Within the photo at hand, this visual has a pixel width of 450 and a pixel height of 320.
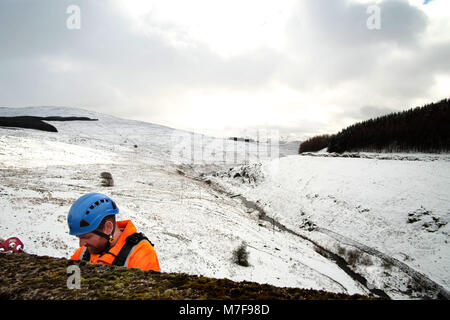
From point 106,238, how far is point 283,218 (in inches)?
895

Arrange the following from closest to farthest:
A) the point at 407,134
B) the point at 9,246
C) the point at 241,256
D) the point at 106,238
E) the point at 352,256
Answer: the point at 106,238, the point at 9,246, the point at 241,256, the point at 352,256, the point at 407,134

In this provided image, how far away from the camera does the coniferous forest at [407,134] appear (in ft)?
95.5

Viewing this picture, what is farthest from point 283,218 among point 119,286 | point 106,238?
point 119,286

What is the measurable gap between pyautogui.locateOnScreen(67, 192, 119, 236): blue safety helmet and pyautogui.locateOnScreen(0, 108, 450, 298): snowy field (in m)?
8.92

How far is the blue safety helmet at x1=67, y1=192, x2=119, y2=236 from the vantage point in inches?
124

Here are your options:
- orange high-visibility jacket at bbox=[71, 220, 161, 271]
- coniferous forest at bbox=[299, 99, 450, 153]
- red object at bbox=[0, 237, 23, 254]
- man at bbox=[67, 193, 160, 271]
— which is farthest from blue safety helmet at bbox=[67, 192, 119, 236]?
coniferous forest at bbox=[299, 99, 450, 153]

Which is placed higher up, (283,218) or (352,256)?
(283,218)

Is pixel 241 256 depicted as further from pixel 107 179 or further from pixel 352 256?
pixel 107 179

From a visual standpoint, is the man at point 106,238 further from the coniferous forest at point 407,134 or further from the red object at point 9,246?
the coniferous forest at point 407,134

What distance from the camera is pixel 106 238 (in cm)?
319

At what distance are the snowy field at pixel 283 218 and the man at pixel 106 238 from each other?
8723mm
